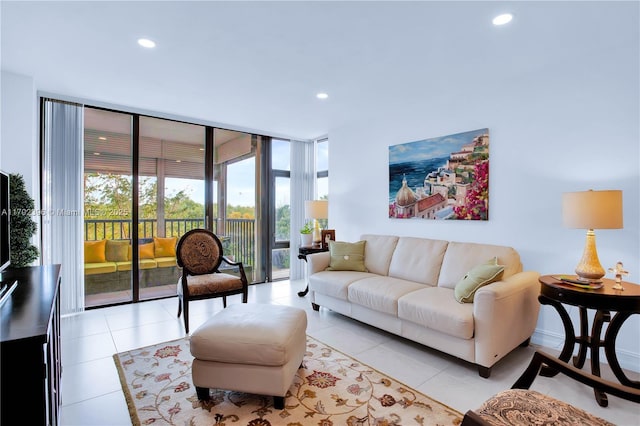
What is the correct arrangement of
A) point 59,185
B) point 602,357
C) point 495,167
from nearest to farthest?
point 602,357 < point 495,167 < point 59,185

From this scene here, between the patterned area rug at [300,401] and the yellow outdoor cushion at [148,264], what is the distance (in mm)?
1946

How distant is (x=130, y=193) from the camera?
4188 millimetres

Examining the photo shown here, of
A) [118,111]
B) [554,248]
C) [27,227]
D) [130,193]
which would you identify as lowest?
[554,248]

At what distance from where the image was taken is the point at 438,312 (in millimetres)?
2512

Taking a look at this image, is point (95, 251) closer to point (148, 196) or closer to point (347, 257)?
point (148, 196)

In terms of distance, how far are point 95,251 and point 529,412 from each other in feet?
15.0

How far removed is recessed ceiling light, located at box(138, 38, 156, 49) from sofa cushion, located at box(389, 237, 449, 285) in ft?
10.1

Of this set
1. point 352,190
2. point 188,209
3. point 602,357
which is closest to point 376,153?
point 352,190

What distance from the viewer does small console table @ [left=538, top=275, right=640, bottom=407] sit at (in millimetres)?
2027

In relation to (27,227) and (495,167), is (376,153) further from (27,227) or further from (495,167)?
(27,227)

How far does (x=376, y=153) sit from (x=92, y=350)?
3.79 metres

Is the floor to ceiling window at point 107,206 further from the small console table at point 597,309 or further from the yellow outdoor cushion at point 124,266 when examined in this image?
the small console table at point 597,309

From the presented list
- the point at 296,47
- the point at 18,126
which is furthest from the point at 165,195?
the point at 296,47

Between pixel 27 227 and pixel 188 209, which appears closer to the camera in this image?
pixel 27 227
